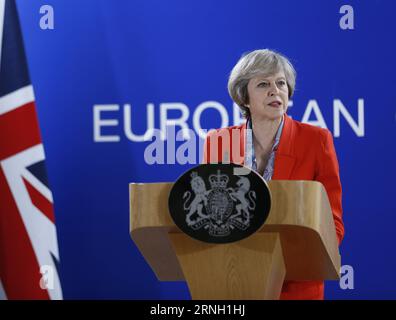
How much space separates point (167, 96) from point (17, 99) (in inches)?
28.8

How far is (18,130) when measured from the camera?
4004 millimetres

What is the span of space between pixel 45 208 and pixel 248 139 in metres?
1.64

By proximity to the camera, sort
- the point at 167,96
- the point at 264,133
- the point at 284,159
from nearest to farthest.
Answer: the point at 284,159
the point at 264,133
the point at 167,96

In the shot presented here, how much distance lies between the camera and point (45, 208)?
12.9 feet

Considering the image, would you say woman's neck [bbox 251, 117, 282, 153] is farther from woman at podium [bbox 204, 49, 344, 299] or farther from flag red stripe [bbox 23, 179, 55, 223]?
flag red stripe [bbox 23, 179, 55, 223]

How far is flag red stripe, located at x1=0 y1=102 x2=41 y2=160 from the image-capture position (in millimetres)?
3975

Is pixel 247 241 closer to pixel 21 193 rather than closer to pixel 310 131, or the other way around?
pixel 310 131

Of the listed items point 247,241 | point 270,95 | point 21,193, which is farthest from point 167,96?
point 247,241

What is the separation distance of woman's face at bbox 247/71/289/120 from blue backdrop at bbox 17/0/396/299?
43.7 inches

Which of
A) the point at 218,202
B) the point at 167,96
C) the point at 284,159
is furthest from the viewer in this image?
the point at 167,96

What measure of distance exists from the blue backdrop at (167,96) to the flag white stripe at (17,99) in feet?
0.17

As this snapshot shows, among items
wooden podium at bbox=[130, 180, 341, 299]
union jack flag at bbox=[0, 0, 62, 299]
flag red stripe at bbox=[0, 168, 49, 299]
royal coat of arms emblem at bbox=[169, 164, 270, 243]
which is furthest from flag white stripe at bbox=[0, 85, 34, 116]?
royal coat of arms emblem at bbox=[169, 164, 270, 243]

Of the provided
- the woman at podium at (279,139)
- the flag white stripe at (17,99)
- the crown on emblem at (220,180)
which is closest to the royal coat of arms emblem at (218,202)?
the crown on emblem at (220,180)

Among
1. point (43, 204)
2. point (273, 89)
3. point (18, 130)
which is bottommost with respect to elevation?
point (43, 204)
